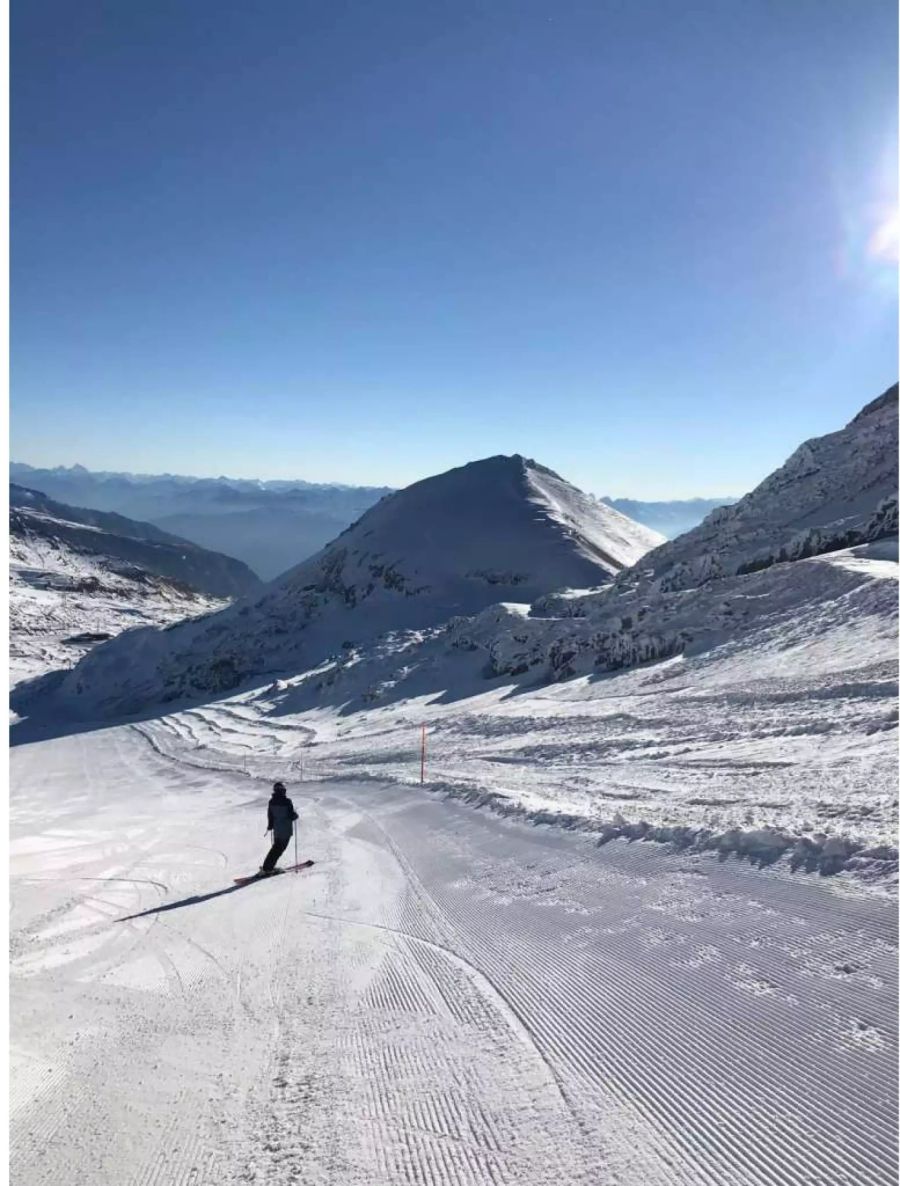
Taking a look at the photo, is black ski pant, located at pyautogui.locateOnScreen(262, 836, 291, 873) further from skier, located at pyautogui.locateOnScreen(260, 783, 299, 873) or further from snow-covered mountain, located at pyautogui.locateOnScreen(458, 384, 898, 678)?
snow-covered mountain, located at pyautogui.locateOnScreen(458, 384, 898, 678)

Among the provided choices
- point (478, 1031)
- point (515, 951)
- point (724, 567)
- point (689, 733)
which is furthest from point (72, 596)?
point (478, 1031)

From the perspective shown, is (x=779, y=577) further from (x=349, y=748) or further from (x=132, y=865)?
(x=132, y=865)

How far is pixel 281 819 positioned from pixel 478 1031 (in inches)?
239

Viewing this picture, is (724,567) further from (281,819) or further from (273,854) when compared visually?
(273,854)

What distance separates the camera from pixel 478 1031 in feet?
14.1

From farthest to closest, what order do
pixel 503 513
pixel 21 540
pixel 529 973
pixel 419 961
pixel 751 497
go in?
1. pixel 21 540
2. pixel 503 513
3. pixel 751 497
4. pixel 419 961
5. pixel 529 973

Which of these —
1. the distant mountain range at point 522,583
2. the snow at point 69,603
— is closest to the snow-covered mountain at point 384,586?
the distant mountain range at point 522,583

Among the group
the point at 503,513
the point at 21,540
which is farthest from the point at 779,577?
the point at 21,540

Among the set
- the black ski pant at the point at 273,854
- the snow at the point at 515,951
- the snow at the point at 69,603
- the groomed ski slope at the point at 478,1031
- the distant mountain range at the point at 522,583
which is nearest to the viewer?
the groomed ski slope at the point at 478,1031

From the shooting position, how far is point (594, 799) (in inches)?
409

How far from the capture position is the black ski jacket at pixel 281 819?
9.73 m

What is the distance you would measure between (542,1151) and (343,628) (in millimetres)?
48308

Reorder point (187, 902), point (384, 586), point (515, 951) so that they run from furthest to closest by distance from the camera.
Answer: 1. point (384, 586)
2. point (187, 902)
3. point (515, 951)

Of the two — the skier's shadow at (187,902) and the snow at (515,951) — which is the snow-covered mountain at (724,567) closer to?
the snow at (515,951)
